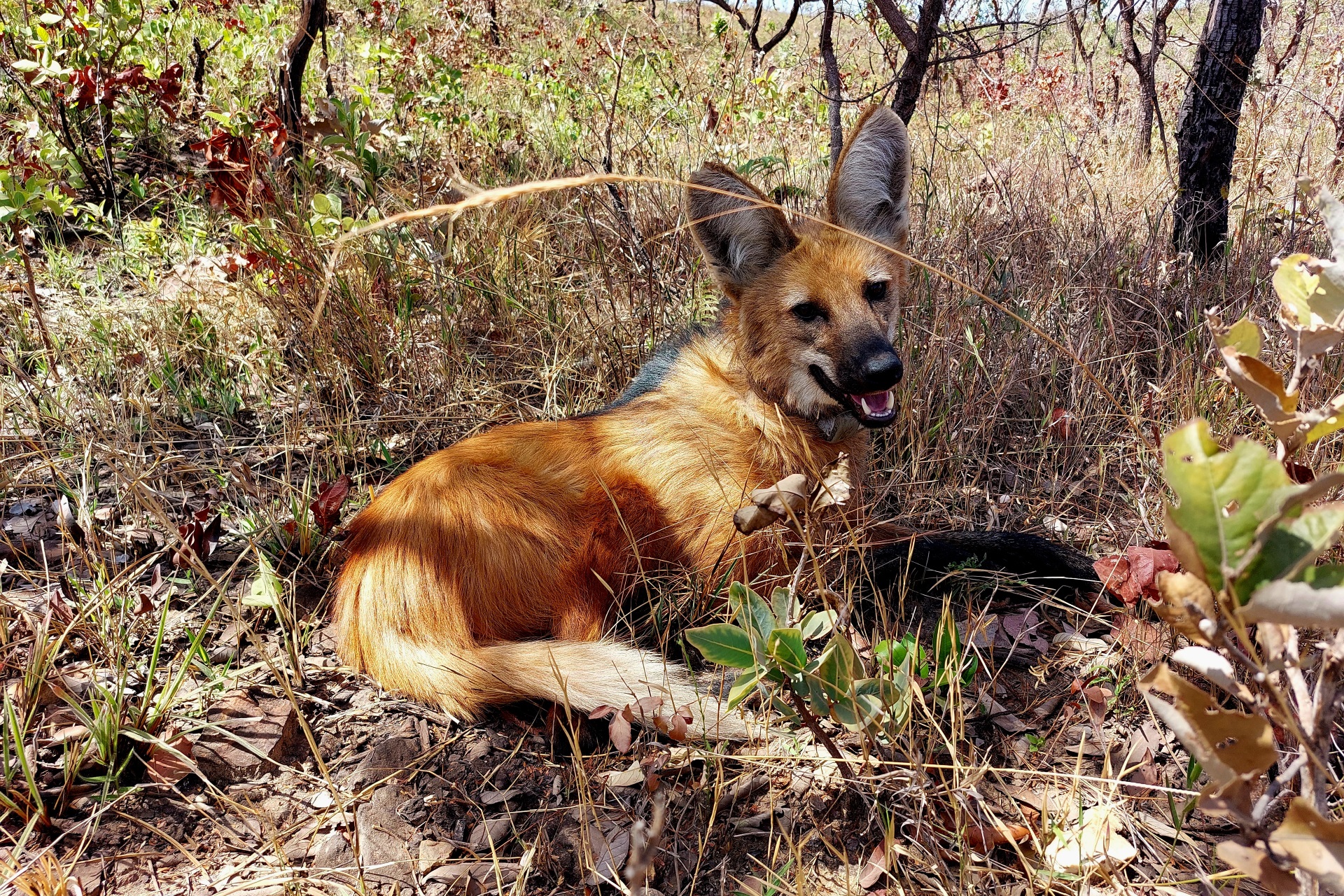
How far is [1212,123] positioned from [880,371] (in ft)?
9.41

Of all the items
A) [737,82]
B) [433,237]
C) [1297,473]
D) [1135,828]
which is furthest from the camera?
[737,82]

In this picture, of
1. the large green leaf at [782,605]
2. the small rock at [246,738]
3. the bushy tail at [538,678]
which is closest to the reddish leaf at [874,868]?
the bushy tail at [538,678]

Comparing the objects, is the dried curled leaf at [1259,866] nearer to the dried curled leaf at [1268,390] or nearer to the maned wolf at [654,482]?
the dried curled leaf at [1268,390]

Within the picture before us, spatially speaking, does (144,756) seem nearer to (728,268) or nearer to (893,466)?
(728,268)

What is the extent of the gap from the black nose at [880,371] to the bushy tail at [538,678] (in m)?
1.00

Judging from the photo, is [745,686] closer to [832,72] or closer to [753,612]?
[753,612]

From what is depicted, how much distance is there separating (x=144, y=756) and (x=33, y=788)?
223 mm

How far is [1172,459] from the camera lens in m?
0.76

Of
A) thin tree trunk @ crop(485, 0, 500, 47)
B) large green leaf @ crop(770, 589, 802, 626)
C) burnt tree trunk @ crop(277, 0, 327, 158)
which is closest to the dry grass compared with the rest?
burnt tree trunk @ crop(277, 0, 327, 158)

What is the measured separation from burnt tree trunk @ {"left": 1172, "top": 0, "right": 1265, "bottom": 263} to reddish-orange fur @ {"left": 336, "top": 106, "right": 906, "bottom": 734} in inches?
85.9

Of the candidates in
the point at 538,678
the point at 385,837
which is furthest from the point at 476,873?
the point at 538,678

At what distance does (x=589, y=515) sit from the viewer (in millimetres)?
2578

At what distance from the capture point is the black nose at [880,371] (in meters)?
2.47

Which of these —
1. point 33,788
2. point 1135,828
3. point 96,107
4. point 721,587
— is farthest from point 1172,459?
point 96,107
